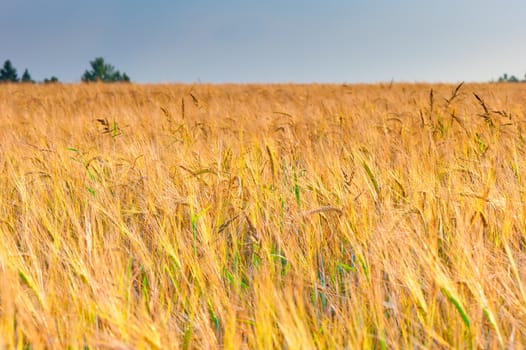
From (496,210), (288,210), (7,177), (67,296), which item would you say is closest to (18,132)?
(7,177)

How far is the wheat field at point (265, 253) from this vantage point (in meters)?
0.86

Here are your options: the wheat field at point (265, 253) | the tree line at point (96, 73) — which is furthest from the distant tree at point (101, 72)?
the wheat field at point (265, 253)

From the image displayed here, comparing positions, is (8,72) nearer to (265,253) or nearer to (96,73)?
(96,73)

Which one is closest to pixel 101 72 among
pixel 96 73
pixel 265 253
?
pixel 96 73

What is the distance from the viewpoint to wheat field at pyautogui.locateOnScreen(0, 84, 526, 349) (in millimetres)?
865

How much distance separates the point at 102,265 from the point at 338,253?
0.64 metres

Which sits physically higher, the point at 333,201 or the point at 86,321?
the point at 333,201

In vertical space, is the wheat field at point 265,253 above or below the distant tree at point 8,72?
below

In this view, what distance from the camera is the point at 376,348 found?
0.98m

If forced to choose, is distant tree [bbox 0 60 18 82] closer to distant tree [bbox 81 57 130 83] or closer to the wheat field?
distant tree [bbox 81 57 130 83]

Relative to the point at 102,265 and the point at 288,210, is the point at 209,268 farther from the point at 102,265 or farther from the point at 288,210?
the point at 288,210

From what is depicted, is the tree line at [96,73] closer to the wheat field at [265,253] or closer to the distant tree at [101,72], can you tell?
the distant tree at [101,72]

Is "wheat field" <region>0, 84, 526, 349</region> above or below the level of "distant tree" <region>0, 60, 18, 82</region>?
below

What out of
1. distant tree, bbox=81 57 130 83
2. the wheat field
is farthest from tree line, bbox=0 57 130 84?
the wheat field
